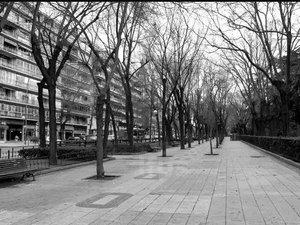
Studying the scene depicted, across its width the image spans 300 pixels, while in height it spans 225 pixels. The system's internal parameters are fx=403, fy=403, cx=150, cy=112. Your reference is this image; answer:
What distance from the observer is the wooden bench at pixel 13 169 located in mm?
11559

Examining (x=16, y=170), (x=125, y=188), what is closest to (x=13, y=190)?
(x=16, y=170)

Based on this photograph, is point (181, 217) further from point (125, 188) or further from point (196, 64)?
point (196, 64)

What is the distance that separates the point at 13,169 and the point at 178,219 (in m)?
6.89

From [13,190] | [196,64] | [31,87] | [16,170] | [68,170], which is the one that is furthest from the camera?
[31,87]

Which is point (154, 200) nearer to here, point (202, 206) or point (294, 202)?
point (202, 206)

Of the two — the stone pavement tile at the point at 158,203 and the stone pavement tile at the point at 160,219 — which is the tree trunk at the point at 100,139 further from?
the stone pavement tile at the point at 160,219

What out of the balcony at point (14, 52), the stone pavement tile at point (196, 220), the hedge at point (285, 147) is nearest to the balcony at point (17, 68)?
the balcony at point (14, 52)

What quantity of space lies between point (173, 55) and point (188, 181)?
2355cm

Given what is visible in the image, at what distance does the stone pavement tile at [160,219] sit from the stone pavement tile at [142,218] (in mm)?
88

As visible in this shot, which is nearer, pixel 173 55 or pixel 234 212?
pixel 234 212

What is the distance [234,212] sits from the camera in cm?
770

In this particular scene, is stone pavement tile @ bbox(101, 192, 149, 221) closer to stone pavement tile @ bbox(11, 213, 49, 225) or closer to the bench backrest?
stone pavement tile @ bbox(11, 213, 49, 225)

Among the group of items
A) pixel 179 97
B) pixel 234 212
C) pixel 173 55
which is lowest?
pixel 234 212

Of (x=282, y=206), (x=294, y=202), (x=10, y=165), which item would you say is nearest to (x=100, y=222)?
(x=282, y=206)
